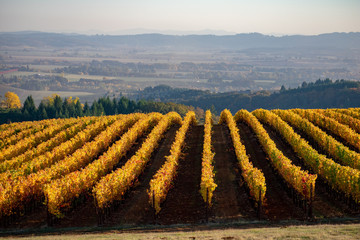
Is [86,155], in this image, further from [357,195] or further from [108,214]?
[357,195]

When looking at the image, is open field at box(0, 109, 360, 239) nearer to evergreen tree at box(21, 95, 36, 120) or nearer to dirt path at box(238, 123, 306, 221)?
dirt path at box(238, 123, 306, 221)

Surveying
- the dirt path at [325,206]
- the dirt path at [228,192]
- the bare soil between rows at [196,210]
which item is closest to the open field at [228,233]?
the bare soil between rows at [196,210]

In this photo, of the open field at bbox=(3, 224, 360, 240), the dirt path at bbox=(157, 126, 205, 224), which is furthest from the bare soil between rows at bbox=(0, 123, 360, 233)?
the open field at bbox=(3, 224, 360, 240)

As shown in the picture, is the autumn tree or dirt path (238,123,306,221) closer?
dirt path (238,123,306,221)

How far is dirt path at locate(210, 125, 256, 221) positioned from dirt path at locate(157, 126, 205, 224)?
1085mm

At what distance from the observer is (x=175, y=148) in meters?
29.0

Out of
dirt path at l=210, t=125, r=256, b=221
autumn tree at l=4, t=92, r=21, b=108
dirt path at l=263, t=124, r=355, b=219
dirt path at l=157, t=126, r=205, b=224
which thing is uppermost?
dirt path at l=263, t=124, r=355, b=219

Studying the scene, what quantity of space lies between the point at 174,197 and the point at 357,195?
35.2 feet

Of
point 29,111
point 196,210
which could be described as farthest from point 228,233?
point 29,111

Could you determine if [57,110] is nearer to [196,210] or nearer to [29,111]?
[29,111]

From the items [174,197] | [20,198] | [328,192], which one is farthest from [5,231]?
[328,192]

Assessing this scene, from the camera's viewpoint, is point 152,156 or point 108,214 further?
point 152,156

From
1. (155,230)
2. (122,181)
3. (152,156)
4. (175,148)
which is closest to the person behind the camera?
(155,230)

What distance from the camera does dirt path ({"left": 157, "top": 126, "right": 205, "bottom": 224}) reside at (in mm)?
20575
